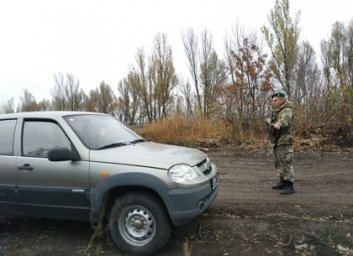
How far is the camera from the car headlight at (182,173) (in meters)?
4.69

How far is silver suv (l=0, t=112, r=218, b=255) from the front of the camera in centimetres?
469

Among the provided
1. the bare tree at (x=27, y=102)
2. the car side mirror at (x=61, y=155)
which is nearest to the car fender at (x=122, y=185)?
the car side mirror at (x=61, y=155)

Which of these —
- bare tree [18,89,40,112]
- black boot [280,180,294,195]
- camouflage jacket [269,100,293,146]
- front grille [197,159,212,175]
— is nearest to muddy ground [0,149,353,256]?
black boot [280,180,294,195]

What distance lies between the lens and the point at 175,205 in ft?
15.1

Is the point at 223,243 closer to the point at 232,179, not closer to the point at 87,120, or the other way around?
the point at 87,120

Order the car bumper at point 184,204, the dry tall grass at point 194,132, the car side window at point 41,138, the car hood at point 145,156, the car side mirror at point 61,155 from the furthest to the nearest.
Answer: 1. the dry tall grass at point 194,132
2. the car side window at point 41,138
3. the car side mirror at point 61,155
4. the car hood at point 145,156
5. the car bumper at point 184,204

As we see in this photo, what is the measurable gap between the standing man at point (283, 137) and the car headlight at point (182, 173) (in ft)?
9.11

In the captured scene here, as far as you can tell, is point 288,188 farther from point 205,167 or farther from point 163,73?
point 163,73

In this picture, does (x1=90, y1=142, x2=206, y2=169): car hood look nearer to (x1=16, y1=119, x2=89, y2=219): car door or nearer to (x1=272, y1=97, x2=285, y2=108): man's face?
(x1=16, y1=119, x2=89, y2=219): car door

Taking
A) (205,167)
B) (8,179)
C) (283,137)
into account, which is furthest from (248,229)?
(8,179)

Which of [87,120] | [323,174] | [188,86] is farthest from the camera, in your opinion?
[188,86]

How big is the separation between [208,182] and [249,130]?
971 centimetres

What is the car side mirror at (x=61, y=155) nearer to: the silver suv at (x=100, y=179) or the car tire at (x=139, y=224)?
the silver suv at (x=100, y=179)

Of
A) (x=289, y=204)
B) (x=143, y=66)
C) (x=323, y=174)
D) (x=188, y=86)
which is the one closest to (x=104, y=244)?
→ (x=289, y=204)
